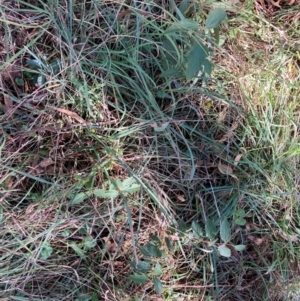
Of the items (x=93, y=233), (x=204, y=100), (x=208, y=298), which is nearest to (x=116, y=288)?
(x=93, y=233)

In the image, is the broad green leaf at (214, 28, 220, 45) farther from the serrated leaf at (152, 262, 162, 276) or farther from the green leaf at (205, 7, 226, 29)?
the serrated leaf at (152, 262, 162, 276)

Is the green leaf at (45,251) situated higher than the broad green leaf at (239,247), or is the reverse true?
the broad green leaf at (239,247)

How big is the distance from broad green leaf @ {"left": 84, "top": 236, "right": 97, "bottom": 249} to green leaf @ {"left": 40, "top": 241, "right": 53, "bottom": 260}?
10 cm

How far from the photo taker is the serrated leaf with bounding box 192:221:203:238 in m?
1.27

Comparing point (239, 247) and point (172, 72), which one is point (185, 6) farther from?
point (239, 247)

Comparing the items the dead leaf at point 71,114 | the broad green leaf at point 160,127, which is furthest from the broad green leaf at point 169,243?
the dead leaf at point 71,114

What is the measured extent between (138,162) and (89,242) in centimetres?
28

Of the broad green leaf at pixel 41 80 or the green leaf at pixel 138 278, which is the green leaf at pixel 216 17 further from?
the green leaf at pixel 138 278

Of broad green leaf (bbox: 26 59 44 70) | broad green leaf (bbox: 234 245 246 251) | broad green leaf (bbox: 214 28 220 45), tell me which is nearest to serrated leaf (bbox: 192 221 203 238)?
broad green leaf (bbox: 234 245 246 251)

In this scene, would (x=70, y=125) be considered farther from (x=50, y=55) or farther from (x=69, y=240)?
(x=69, y=240)

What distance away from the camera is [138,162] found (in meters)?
1.30

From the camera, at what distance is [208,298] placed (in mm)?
1342

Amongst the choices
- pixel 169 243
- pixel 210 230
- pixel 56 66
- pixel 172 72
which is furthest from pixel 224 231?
pixel 56 66

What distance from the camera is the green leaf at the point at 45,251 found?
1.25 meters
